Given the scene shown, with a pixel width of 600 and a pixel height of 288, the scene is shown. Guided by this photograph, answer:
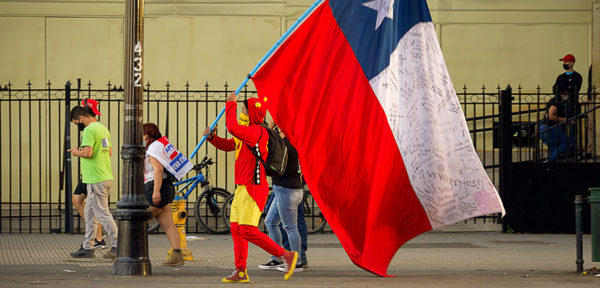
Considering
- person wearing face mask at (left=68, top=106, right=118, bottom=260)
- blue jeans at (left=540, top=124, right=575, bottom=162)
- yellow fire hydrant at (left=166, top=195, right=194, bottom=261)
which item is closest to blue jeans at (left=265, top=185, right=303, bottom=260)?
yellow fire hydrant at (left=166, top=195, right=194, bottom=261)

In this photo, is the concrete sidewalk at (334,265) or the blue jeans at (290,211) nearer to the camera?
the concrete sidewalk at (334,265)

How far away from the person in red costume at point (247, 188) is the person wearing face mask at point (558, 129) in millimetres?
7314

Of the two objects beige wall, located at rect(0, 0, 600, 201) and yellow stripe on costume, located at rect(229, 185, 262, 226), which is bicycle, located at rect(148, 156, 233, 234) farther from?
yellow stripe on costume, located at rect(229, 185, 262, 226)

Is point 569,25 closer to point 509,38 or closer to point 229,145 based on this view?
point 509,38

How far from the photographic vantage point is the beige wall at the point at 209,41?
19.3 meters

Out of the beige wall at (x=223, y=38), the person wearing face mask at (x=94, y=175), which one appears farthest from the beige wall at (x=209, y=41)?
the person wearing face mask at (x=94, y=175)

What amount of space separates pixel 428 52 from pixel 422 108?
617mm

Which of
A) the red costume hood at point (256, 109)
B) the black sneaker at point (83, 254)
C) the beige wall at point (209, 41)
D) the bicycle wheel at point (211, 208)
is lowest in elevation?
the black sneaker at point (83, 254)

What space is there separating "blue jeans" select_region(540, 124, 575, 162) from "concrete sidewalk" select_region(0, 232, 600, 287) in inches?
60.5

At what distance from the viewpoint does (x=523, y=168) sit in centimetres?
1520

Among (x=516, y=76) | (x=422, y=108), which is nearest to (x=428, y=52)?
(x=422, y=108)

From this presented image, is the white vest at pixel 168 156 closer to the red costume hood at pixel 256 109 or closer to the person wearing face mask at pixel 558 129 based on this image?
the red costume hood at pixel 256 109

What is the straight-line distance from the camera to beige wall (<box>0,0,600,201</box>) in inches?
758

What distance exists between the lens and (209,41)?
19547mm
